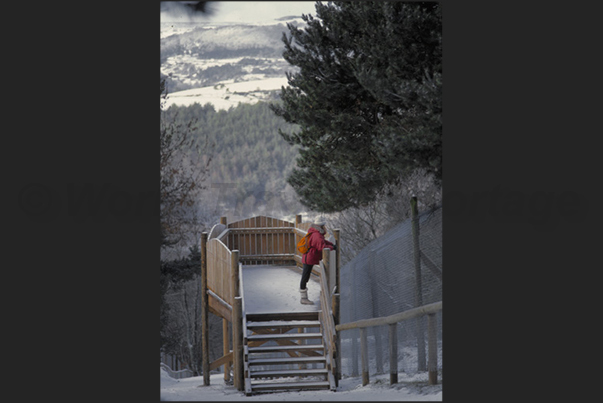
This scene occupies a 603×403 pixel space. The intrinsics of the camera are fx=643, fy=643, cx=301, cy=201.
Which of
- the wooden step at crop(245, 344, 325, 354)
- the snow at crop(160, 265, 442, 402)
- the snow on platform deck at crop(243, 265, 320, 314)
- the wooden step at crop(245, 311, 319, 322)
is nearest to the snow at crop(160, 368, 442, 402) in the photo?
the snow at crop(160, 265, 442, 402)

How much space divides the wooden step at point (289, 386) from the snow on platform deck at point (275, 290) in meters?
1.11

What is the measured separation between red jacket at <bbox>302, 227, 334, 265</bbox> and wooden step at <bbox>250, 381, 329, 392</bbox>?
5.50ft

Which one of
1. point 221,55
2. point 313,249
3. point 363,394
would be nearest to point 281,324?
point 313,249

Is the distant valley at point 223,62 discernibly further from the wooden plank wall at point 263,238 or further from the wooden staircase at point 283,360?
the wooden staircase at point 283,360

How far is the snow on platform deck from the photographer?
8578 mm

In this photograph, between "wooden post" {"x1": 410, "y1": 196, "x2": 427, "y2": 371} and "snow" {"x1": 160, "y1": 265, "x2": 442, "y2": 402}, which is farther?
"wooden post" {"x1": 410, "y1": 196, "x2": 427, "y2": 371}

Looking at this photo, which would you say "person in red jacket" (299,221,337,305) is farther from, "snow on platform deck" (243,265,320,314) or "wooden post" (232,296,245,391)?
"wooden post" (232,296,245,391)

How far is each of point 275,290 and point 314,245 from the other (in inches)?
44.5

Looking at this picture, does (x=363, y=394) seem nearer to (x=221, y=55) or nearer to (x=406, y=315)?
(x=406, y=315)

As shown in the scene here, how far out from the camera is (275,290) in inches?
365

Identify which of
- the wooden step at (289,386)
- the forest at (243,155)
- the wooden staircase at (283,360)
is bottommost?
the wooden step at (289,386)

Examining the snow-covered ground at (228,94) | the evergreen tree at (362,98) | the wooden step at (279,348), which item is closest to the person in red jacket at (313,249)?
the wooden step at (279,348)

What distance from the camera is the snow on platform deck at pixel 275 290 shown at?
28.1 feet

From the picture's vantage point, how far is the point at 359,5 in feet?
28.1
